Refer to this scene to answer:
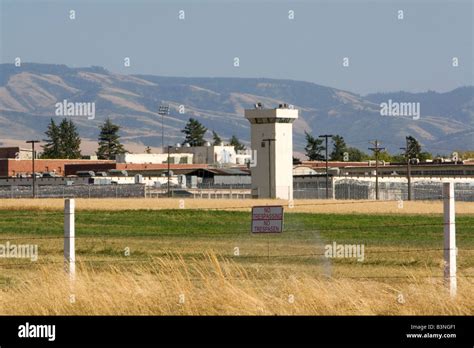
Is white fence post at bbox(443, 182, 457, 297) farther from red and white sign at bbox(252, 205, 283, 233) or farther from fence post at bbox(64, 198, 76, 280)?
fence post at bbox(64, 198, 76, 280)

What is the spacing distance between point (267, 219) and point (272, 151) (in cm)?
10985

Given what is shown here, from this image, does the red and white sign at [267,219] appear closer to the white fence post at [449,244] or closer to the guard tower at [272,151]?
the white fence post at [449,244]

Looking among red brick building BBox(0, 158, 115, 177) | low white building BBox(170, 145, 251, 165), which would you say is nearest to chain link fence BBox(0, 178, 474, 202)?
red brick building BBox(0, 158, 115, 177)

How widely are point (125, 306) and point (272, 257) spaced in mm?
15784

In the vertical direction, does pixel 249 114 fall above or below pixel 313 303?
above

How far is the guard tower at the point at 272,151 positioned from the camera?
126 metres

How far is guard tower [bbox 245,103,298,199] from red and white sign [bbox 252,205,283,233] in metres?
104

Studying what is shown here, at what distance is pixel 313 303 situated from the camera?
1603cm
